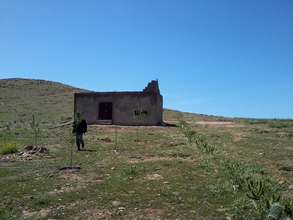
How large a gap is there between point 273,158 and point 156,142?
7630 millimetres

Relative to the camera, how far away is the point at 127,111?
35406mm

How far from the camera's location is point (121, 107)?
3553 cm

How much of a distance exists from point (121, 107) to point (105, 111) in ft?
4.80

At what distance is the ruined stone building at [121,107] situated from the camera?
35188mm

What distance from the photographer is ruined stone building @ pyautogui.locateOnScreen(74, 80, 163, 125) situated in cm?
3519

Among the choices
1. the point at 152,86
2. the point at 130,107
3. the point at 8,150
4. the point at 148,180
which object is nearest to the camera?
the point at 148,180

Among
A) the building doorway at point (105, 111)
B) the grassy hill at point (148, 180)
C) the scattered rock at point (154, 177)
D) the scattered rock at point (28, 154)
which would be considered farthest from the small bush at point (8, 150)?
the building doorway at point (105, 111)

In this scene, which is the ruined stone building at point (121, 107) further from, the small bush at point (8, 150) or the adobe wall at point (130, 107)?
the small bush at point (8, 150)

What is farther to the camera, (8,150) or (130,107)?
→ (130,107)

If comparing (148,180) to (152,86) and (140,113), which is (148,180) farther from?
(152,86)

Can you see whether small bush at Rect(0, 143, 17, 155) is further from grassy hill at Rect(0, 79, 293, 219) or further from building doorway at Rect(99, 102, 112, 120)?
building doorway at Rect(99, 102, 112, 120)

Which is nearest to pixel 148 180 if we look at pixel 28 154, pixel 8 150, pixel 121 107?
pixel 28 154

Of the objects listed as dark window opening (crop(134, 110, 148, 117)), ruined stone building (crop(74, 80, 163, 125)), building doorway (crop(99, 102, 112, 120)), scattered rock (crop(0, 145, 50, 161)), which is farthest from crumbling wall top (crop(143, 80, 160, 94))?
scattered rock (crop(0, 145, 50, 161))

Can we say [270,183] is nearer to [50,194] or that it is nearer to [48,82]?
[50,194]
